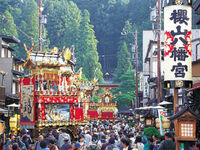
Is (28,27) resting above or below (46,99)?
above

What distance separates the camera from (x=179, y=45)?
58.0ft

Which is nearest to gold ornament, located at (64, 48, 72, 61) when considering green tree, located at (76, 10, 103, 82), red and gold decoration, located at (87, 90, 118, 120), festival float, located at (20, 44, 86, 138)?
festival float, located at (20, 44, 86, 138)

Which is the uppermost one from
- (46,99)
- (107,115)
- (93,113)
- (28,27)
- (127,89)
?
(28,27)

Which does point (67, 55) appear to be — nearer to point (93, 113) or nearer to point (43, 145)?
point (43, 145)

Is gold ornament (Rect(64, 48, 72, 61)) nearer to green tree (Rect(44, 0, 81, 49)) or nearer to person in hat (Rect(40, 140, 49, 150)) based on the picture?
person in hat (Rect(40, 140, 49, 150))

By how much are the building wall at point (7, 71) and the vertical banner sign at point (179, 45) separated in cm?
2437

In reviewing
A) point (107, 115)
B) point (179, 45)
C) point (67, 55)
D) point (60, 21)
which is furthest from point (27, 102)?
point (60, 21)

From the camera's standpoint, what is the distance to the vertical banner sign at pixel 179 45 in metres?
17.6

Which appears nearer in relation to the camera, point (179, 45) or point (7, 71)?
point (179, 45)

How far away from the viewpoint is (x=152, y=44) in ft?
164

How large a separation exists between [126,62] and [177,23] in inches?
3135

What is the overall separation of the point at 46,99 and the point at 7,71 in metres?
17.2

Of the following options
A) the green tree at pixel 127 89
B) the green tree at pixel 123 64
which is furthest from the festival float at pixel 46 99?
the green tree at pixel 123 64

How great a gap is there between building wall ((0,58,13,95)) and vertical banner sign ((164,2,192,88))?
2437 cm
